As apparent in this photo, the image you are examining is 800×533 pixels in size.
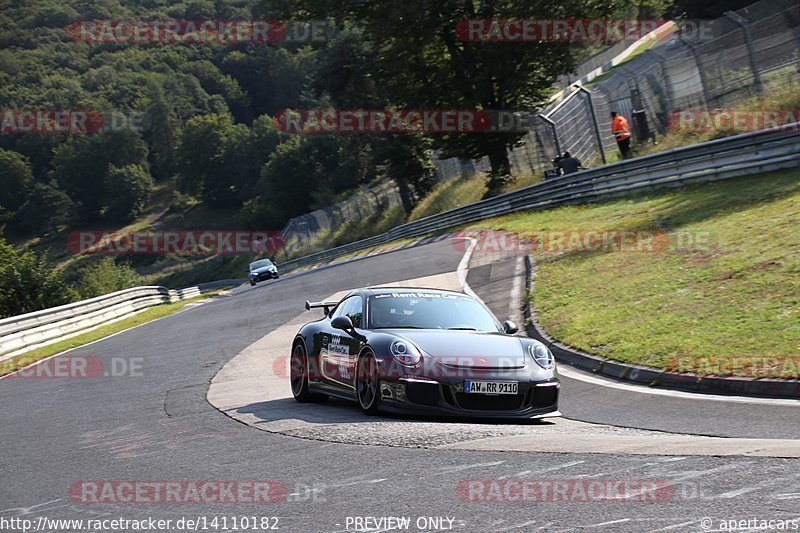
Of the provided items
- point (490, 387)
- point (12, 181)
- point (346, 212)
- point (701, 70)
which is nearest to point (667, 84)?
point (701, 70)

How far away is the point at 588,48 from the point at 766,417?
10205 cm

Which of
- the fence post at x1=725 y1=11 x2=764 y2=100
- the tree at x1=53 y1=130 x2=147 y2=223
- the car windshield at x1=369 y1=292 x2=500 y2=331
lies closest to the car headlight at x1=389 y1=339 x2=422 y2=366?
the car windshield at x1=369 y1=292 x2=500 y2=331

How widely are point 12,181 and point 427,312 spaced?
5157 inches

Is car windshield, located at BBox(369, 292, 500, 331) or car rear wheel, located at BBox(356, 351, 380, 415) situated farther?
car windshield, located at BBox(369, 292, 500, 331)

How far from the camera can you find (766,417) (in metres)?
8.68

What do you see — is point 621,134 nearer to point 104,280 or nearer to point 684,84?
point 684,84

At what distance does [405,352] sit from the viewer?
9.16 metres

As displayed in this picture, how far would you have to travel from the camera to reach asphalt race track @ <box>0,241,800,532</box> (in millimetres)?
5156

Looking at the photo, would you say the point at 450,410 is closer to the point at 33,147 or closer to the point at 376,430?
the point at 376,430

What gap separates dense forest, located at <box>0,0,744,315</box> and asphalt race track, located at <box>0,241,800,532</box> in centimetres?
2811

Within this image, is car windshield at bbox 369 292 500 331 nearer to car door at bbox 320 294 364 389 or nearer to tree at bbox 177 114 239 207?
car door at bbox 320 294 364 389

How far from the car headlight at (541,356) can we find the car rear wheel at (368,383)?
1.60 meters

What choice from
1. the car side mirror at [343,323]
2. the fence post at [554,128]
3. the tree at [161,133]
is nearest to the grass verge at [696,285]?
the car side mirror at [343,323]

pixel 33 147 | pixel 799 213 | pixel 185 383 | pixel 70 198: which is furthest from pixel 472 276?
pixel 33 147
